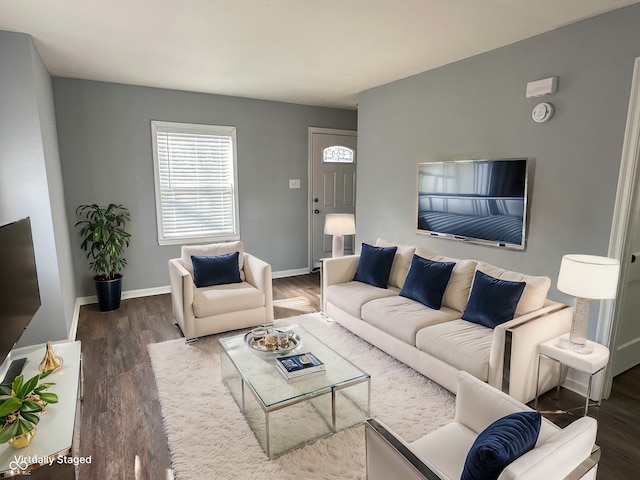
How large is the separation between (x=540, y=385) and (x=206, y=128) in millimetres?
4591

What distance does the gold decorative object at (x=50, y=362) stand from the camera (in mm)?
2148

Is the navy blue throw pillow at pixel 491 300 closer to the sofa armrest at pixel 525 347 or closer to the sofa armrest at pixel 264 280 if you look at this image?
the sofa armrest at pixel 525 347

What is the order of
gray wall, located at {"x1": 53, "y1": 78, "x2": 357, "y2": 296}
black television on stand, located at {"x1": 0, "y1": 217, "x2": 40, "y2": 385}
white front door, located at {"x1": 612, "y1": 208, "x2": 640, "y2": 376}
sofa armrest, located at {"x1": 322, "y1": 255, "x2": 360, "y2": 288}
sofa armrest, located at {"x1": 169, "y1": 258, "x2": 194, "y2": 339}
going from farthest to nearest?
1. gray wall, located at {"x1": 53, "y1": 78, "x2": 357, "y2": 296}
2. sofa armrest, located at {"x1": 322, "y1": 255, "x2": 360, "y2": 288}
3. sofa armrest, located at {"x1": 169, "y1": 258, "x2": 194, "y2": 339}
4. white front door, located at {"x1": 612, "y1": 208, "x2": 640, "y2": 376}
5. black television on stand, located at {"x1": 0, "y1": 217, "x2": 40, "y2": 385}

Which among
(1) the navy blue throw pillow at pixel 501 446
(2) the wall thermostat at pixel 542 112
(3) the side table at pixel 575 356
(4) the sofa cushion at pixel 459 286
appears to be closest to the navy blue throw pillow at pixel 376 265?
(4) the sofa cushion at pixel 459 286

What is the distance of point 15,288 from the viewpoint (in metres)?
1.96

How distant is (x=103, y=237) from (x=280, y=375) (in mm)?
3011

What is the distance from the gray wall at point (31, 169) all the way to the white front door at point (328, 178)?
11.4 feet

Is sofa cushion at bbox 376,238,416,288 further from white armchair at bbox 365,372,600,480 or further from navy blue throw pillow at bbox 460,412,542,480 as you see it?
navy blue throw pillow at bbox 460,412,542,480

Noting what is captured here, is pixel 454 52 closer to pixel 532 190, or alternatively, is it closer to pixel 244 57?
pixel 532 190

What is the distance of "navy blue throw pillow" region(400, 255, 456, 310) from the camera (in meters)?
3.06

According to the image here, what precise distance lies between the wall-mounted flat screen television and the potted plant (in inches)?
137

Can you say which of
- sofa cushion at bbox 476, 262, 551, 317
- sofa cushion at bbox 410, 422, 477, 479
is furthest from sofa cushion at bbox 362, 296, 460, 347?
sofa cushion at bbox 410, 422, 477, 479

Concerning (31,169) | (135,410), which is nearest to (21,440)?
(135,410)

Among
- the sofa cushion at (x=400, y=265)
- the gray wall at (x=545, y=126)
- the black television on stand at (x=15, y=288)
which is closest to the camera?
the black television on stand at (x=15, y=288)
